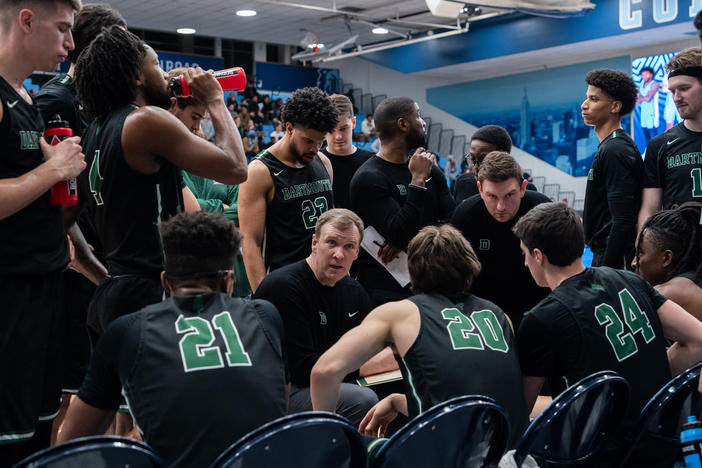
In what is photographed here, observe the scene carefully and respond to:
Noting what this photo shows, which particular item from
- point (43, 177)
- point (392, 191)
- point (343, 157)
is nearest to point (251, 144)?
point (343, 157)

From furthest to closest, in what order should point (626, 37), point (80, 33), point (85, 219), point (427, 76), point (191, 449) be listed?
1. point (427, 76)
2. point (626, 37)
3. point (85, 219)
4. point (80, 33)
5. point (191, 449)

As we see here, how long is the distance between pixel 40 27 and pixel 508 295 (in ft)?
8.32

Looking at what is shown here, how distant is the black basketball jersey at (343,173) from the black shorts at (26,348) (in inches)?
105

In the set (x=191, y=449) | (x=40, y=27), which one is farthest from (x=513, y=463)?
(x=40, y=27)

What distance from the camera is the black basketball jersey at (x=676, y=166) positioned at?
4027 mm

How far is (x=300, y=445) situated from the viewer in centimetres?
172

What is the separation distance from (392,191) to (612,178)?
51.6 inches

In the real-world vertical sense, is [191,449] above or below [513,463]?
above

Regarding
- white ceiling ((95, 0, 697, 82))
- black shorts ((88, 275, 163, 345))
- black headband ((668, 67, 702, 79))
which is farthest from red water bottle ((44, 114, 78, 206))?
white ceiling ((95, 0, 697, 82))

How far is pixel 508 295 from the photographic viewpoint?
3719mm

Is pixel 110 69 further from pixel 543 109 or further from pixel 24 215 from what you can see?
pixel 543 109

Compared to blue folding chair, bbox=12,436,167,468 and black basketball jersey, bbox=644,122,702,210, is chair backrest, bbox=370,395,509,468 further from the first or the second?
black basketball jersey, bbox=644,122,702,210

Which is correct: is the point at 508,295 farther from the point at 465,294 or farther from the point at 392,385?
the point at 465,294

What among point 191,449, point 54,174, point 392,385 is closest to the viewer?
point 191,449
